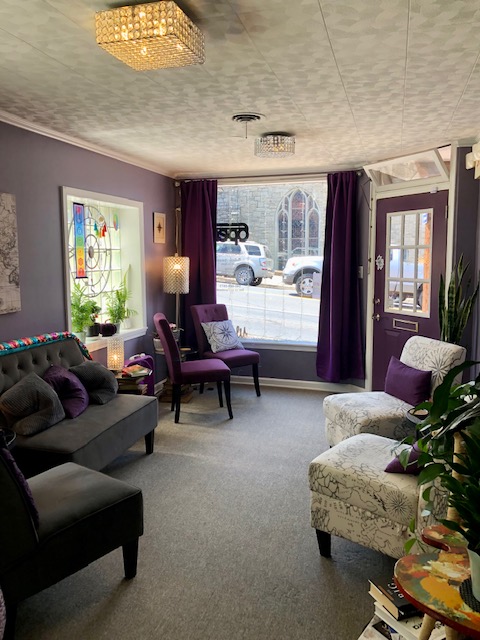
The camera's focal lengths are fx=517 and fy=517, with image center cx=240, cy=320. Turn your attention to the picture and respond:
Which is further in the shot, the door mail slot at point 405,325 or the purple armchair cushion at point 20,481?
the door mail slot at point 405,325

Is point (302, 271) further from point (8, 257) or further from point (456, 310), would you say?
point (8, 257)

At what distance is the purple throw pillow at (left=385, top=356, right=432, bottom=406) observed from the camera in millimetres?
3477

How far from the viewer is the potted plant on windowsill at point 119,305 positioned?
4.85m

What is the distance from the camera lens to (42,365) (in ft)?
11.6

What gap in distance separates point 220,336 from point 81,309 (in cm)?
156

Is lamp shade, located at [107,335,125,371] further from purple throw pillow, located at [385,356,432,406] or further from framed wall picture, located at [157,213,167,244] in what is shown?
purple throw pillow, located at [385,356,432,406]

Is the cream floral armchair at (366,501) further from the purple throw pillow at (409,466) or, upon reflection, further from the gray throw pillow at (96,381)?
the gray throw pillow at (96,381)

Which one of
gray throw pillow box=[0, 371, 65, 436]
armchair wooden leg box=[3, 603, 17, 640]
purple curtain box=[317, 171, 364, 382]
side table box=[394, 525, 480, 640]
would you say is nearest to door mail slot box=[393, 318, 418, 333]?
purple curtain box=[317, 171, 364, 382]

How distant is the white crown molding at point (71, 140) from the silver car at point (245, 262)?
1180mm

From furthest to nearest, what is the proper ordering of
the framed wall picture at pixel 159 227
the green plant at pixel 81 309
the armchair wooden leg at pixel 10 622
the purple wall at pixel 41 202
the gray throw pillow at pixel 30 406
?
the framed wall picture at pixel 159 227, the green plant at pixel 81 309, the purple wall at pixel 41 202, the gray throw pillow at pixel 30 406, the armchair wooden leg at pixel 10 622

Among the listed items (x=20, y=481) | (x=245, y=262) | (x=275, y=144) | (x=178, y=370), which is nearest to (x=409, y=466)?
(x=20, y=481)

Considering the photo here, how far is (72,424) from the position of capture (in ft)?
10.5

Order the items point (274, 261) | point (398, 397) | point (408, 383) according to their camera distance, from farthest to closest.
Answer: point (274, 261) → point (398, 397) → point (408, 383)

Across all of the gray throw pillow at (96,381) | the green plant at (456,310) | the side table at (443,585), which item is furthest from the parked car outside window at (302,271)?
the side table at (443,585)
